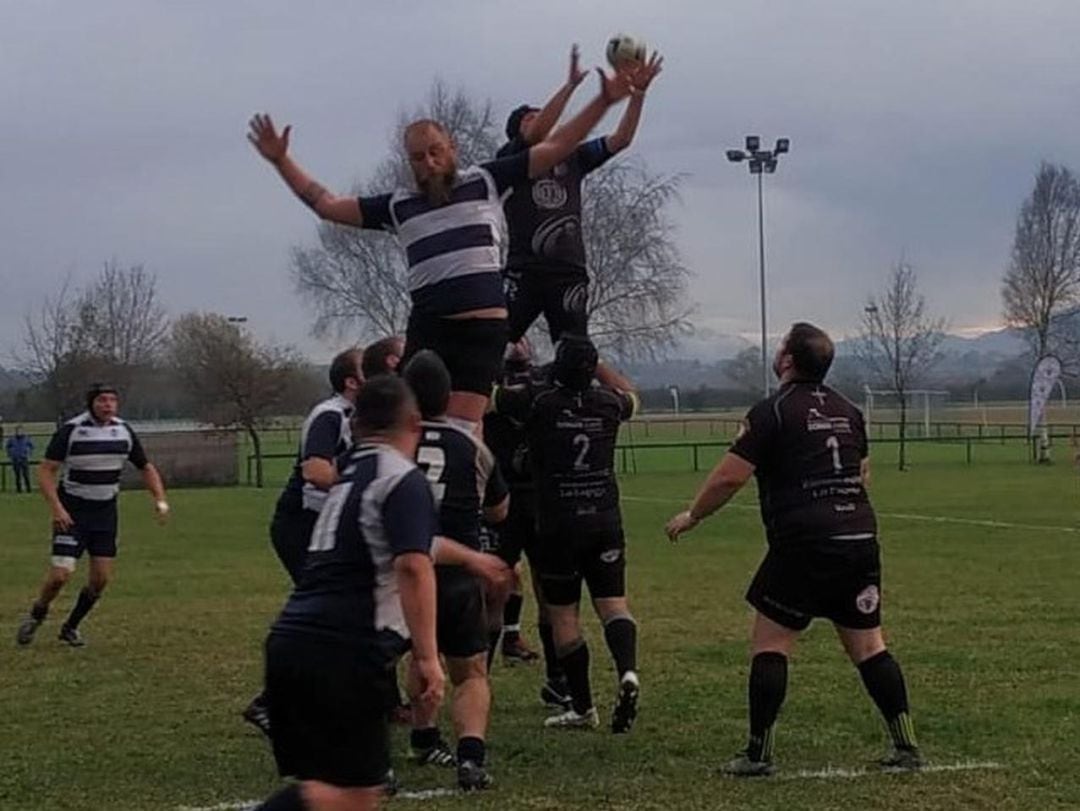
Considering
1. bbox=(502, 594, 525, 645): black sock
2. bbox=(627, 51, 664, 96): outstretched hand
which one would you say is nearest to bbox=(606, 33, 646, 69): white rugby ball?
bbox=(627, 51, 664, 96): outstretched hand

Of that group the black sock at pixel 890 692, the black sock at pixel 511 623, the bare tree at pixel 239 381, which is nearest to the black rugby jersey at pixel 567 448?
the black sock at pixel 890 692

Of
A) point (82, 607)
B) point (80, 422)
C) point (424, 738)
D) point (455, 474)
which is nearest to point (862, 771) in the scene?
→ point (424, 738)

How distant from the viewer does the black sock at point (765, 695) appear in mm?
8188

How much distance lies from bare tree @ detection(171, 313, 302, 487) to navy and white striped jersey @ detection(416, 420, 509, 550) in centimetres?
4663

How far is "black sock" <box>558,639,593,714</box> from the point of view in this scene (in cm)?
951

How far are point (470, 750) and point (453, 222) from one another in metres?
2.50

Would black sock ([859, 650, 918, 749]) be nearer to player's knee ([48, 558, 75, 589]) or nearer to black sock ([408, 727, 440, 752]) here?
black sock ([408, 727, 440, 752])

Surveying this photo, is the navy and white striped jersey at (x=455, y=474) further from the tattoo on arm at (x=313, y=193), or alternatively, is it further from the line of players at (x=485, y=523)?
the tattoo on arm at (x=313, y=193)

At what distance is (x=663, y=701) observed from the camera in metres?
10.4

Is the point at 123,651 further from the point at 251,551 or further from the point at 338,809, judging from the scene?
the point at 251,551

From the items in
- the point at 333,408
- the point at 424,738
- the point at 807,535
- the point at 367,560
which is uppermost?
the point at 333,408

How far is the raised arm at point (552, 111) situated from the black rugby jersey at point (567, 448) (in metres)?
1.64

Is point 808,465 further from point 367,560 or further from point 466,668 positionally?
point 367,560

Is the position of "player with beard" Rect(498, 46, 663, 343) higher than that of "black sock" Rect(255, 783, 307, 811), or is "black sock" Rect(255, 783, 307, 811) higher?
"player with beard" Rect(498, 46, 663, 343)
